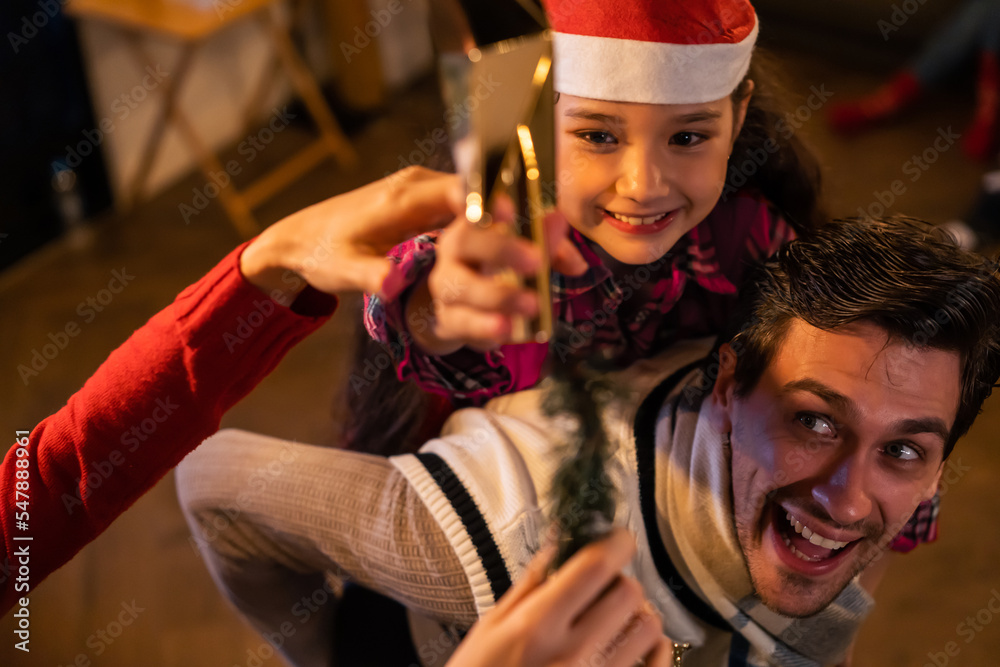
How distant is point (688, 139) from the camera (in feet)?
2.51

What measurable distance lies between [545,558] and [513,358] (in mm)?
249

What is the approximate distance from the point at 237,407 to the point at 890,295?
143cm

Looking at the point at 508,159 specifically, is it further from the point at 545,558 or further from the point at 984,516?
the point at 984,516

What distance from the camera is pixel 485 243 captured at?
1.62 feet

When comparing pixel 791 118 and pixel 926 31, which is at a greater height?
pixel 791 118

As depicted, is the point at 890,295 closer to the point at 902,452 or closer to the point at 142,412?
the point at 902,452

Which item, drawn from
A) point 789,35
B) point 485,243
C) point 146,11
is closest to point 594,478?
point 485,243

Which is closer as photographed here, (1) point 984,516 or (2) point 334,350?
(1) point 984,516

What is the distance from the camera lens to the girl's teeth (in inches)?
30.6

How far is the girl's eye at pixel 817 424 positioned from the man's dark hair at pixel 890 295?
5 cm

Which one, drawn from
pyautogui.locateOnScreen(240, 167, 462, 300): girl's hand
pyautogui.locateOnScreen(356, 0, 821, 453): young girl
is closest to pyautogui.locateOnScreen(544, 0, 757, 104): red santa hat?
pyautogui.locateOnScreen(356, 0, 821, 453): young girl

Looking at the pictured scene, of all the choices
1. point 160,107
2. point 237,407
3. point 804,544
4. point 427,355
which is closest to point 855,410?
point 804,544

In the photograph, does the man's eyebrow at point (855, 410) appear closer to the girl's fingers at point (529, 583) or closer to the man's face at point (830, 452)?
the man's face at point (830, 452)

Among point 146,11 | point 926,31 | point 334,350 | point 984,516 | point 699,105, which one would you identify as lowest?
point 984,516
